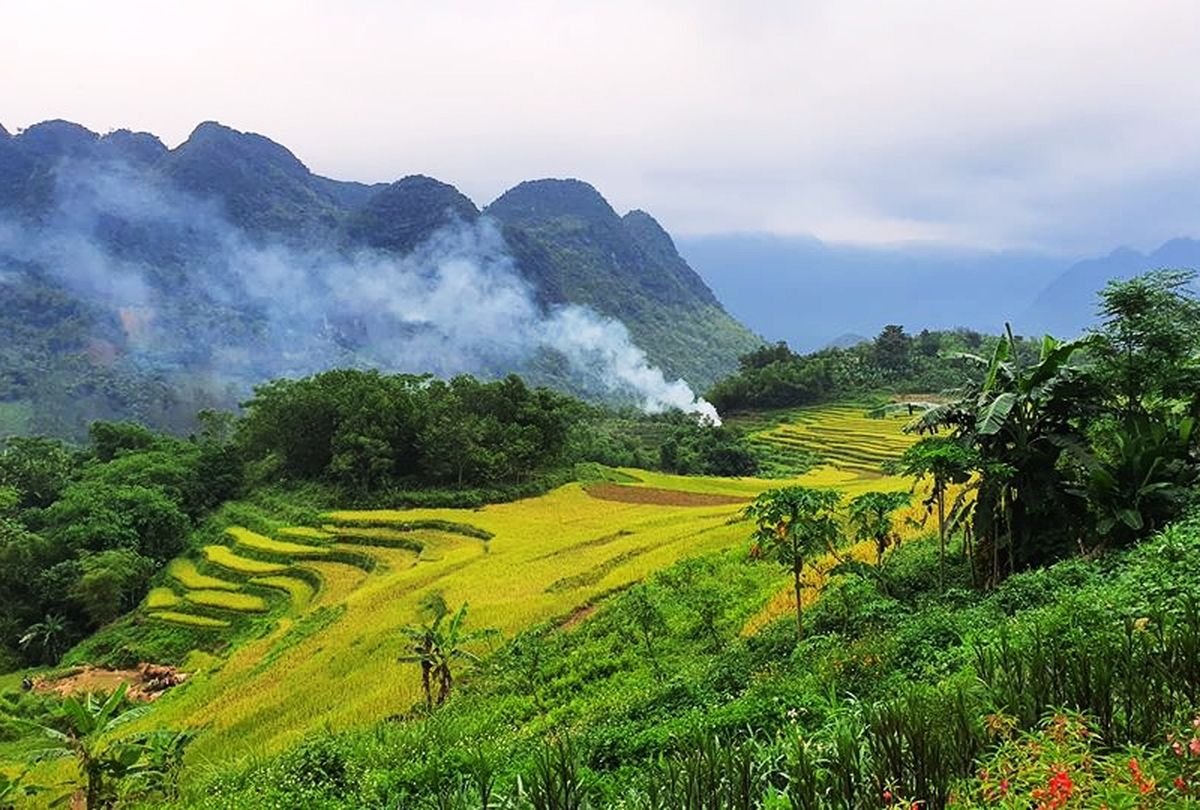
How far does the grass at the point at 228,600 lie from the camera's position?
23.9 metres

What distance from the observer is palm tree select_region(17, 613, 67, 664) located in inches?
1064

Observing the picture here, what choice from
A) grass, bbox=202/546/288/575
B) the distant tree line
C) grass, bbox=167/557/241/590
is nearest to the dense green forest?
grass, bbox=167/557/241/590

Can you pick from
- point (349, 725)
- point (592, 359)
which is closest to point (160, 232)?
point (592, 359)

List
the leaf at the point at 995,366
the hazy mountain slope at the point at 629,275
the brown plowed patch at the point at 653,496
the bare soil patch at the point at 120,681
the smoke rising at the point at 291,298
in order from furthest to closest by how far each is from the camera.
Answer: the hazy mountain slope at the point at 629,275, the smoke rising at the point at 291,298, the brown plowed patch at the point at 653,496, the bare soil patch at the point at 120,681, the leaf at the point at 995,366

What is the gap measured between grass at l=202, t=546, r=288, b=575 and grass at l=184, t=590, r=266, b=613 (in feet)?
4.28

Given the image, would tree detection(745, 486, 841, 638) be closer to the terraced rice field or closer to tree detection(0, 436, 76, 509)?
the terraced rice field

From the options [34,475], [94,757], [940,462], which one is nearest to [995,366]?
[940,462]

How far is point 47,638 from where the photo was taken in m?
27.2

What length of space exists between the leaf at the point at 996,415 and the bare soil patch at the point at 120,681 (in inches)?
800

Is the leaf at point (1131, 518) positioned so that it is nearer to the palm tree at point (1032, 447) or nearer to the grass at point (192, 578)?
the palm tree at point (1032, 447)

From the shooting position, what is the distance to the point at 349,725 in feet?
38.2

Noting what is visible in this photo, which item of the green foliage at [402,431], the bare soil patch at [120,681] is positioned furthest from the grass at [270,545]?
the bare soil patch at [120,681]

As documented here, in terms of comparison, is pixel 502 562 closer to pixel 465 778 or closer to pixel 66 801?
pixel 66 801

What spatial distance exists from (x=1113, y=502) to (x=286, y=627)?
63.0ft
